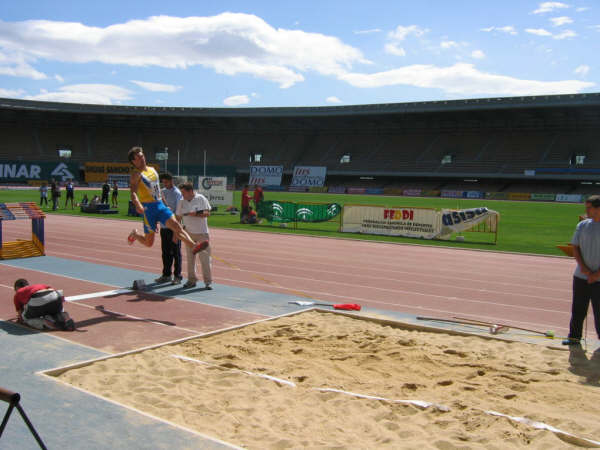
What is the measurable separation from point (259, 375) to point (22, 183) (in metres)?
65.2

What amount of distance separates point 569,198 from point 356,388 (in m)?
53.4

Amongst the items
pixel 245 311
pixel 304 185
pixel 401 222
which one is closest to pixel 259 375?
pixel 245 311

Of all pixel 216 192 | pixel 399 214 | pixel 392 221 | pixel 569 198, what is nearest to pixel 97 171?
pixel 216 192

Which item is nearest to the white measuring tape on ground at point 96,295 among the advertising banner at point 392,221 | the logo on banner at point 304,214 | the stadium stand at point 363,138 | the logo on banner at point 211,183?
the advertising banner at point 392,221

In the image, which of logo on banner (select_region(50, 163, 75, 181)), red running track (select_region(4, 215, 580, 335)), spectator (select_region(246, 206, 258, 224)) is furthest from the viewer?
logo on banner (select_region(50, 163, 75, 181))

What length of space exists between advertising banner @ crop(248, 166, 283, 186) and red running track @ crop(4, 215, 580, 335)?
1929 inches

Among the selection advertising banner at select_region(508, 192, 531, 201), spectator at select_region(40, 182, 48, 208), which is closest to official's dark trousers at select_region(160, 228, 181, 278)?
spectator at select_region(40, 182, 48, 208)

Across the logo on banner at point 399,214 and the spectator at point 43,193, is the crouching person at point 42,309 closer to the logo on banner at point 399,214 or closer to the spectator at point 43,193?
the logo on banner at point 399,214

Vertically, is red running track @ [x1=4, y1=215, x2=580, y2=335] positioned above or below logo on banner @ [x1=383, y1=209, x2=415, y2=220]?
below

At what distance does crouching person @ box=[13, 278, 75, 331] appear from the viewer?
6523 millimetres

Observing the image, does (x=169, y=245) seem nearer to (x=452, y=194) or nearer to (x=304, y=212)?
(x=304, y=212)

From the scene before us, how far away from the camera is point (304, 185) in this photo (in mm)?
67000

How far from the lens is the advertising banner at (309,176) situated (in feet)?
220

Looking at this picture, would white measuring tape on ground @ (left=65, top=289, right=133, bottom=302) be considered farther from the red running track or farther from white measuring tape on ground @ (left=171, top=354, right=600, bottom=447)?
white measuring tape on ground @ (left=171, top=354, right=600, bottom=447)
